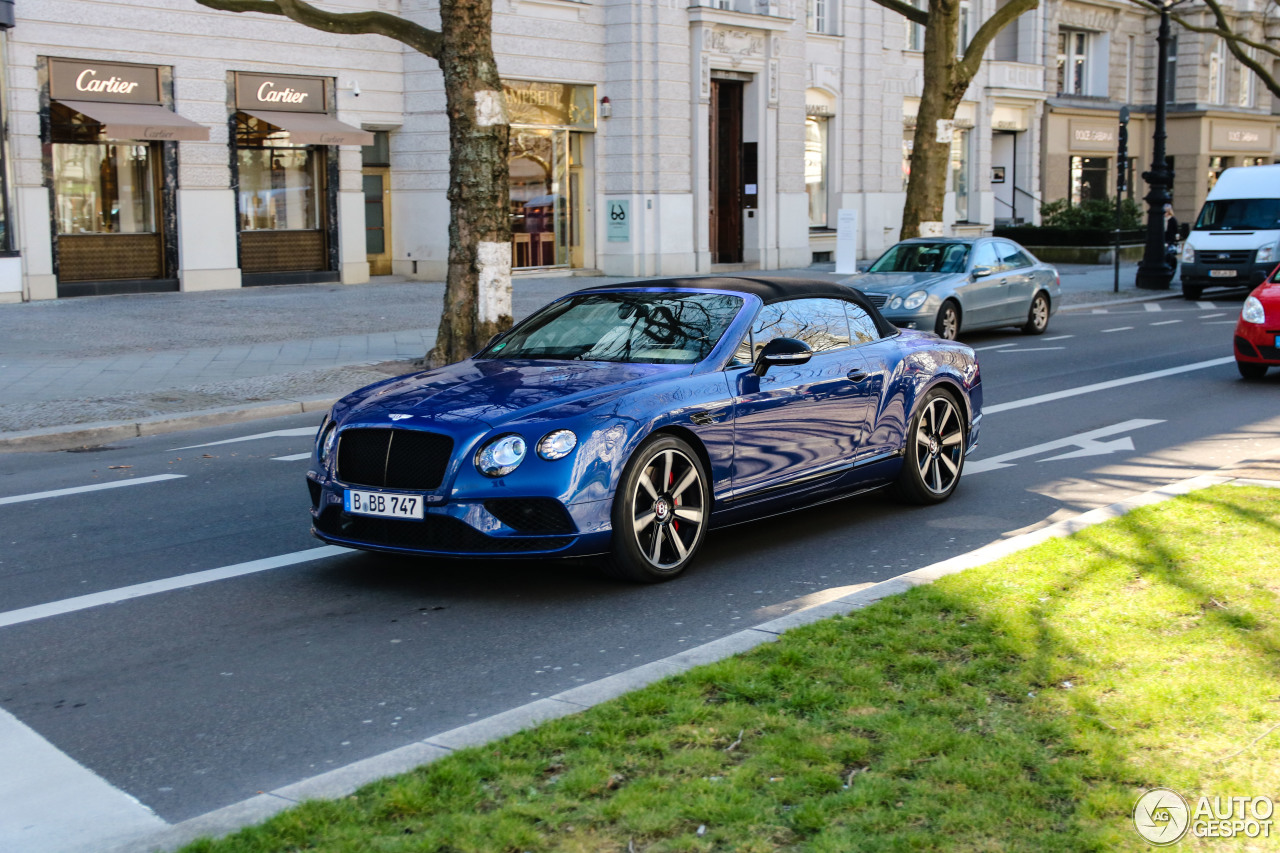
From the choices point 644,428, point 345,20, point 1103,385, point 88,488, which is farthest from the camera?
point 345,20

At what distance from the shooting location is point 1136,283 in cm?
3025

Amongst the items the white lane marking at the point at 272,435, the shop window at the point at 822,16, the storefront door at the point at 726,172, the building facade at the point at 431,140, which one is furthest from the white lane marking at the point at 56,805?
the shop window at the point at 822,16

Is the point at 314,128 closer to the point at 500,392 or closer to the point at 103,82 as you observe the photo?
the point at 103,82

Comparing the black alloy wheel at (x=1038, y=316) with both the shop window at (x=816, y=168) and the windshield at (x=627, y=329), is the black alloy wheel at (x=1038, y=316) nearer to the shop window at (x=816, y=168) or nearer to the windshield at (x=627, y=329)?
the windshield at (x=627, y=329)

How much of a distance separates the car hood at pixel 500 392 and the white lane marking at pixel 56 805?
2.40 metres

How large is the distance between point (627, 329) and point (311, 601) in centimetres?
227

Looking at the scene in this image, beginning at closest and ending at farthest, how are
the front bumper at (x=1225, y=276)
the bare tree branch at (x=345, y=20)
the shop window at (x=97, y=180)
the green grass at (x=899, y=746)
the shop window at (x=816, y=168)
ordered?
the green grass at (x=899, y=746)
the bare tree branch at (x=345, y=20)
the shop window at (x=97, y=180)
the front bumper at (x=1225, y=276)
the shop window at (x=816, y=168)

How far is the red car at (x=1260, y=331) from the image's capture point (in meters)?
14.0

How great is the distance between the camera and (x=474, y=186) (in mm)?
15367

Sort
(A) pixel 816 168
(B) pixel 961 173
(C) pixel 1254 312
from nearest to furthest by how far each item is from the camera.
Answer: (C) pixel 1254 312, (A) pixel 816 168, (B) pixel 961 173

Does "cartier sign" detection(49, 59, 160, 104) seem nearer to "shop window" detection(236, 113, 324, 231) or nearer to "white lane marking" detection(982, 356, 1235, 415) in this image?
"shop window" detection(236, 113, 324, 231)

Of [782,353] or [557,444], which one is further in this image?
[782,353]

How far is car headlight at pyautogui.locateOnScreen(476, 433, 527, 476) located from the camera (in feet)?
20.9

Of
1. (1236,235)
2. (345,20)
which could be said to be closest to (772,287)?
(345,20)
